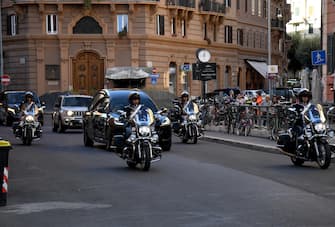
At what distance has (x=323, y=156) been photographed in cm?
1514

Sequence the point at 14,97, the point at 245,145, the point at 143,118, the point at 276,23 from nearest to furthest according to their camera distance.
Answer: the point at 143,118, the point at 245,145, the point at 14,97, the point at 276,23

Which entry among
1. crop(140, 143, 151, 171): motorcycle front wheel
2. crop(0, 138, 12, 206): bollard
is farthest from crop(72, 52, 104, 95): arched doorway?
crop(0, 138, 12, 206): bollard

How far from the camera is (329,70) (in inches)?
1446

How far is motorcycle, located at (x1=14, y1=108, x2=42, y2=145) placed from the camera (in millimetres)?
22141

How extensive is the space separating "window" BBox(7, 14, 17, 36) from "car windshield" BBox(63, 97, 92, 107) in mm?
27288

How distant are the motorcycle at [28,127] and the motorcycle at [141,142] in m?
7.75

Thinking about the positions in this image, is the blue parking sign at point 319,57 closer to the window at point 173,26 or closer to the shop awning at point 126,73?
the shop awning at point 126,73

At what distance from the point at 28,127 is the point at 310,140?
10.1 m

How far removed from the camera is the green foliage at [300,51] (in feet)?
278

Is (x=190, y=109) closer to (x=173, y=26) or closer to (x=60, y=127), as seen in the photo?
(x=60, y=127)

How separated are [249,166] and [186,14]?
150ft

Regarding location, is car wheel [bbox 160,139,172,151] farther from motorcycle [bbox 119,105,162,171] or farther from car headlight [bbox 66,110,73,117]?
car headlight [bbox 66,110,73,117]

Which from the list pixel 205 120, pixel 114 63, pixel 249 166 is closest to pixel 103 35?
pixel 114 63

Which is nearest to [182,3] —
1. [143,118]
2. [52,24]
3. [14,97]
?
[52,24]
